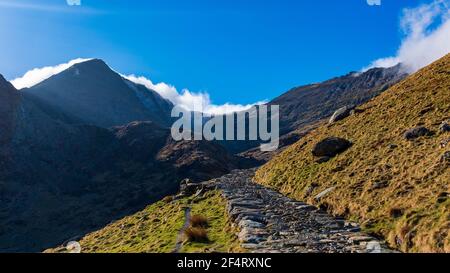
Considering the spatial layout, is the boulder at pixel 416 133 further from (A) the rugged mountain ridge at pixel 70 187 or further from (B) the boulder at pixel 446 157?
(A) the rugged mountain ridge at pixel 70 187

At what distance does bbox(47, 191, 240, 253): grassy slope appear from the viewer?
23.1 meters

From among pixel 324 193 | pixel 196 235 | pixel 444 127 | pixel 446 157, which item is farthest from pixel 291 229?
pixel 444 127

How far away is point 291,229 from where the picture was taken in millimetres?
23953

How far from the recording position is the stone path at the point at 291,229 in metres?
19.6

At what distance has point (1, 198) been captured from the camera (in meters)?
161

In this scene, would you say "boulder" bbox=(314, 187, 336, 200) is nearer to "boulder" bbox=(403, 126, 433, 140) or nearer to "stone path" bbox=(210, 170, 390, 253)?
"stone path" bbox=(210, 170, 390, 253)

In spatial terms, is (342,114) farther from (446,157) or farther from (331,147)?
(446,157)

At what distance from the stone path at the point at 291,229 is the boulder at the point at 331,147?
1041 centimetres

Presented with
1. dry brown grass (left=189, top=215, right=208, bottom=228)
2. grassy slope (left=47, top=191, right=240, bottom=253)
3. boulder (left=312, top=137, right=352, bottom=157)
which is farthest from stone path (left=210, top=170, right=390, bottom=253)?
boulder (left=312, top=137, right=352, bottom=157)

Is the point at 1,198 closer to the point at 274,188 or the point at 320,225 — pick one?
the point at 274,188

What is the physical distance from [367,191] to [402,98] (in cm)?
2676

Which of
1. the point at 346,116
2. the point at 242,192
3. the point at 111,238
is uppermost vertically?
the point at 346,116

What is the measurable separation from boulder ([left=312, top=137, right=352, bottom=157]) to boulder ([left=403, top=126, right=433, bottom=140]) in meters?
7.64

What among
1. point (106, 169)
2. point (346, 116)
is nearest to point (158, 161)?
point (106, 169)
